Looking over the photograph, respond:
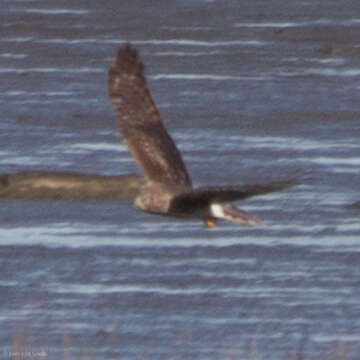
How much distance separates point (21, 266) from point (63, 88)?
6.48 metres

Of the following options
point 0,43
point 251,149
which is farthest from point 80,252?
point 0,43

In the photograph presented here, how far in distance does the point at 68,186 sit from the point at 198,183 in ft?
2.68

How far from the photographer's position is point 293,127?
50.8ft

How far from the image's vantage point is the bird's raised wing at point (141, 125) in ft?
26.1

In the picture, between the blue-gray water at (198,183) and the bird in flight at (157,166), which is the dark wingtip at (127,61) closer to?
the bird in flight at (157,166)

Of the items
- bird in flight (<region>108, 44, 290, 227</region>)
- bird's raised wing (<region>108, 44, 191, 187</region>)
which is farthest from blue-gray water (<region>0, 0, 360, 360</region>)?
bird's raised wing (<region>108, 44, 191, 187</region>)

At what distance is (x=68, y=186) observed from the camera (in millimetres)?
12992

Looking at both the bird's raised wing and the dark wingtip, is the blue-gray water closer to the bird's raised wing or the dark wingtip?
the bird's raised wing

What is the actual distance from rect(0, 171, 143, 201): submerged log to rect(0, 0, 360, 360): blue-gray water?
0.18 metres

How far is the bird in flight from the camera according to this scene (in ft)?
23.7

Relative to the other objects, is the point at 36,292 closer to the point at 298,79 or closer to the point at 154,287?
the point at 154,287

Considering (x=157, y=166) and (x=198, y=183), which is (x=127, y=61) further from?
→ (x=198, y=183)

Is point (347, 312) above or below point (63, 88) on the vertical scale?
above

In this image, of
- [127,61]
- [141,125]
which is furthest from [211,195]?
[127,61]
